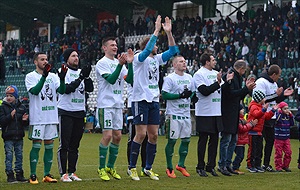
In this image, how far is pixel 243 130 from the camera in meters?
13.3

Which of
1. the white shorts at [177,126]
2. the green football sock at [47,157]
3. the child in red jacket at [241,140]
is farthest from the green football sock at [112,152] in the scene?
the child in red jacket at [241,140]

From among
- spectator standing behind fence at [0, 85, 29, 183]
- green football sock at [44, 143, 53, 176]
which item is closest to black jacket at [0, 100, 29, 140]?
spectator standing behind fence at [0, 85, 29, 183]

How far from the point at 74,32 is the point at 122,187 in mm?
42318

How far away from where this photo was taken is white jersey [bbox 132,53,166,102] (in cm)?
1090

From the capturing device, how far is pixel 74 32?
168 ft

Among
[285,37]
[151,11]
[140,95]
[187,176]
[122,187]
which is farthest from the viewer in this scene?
[151,11]

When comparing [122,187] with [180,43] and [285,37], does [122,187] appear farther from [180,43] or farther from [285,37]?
[180,43]

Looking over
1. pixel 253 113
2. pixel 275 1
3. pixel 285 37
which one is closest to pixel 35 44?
pixel 275 1

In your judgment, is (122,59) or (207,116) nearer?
(122,59)

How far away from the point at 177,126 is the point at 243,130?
1962 millimetres

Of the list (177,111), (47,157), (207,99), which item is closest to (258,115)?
(207,99)

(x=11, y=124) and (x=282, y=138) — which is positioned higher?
(x=11, y=124)

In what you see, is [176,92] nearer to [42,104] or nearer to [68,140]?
[68,140]

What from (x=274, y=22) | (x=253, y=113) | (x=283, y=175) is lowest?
(x=283, y=175)
